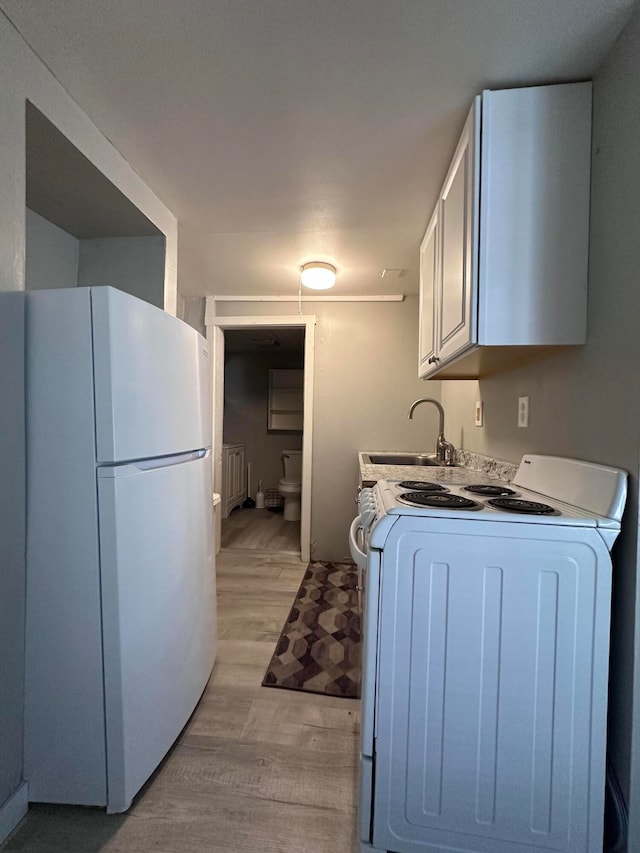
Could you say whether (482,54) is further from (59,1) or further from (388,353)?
(388,353)

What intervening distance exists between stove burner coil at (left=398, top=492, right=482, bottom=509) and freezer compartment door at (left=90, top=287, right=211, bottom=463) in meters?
0.79

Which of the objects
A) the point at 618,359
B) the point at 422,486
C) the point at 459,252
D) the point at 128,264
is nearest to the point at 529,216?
the point at 459,252

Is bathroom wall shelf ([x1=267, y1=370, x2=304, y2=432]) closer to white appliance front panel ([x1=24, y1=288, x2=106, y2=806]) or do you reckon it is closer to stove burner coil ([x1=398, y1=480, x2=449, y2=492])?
stove burner coil ([x1=398, y1=480, x2=449, y2=492])

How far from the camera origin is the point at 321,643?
1858 millimetres

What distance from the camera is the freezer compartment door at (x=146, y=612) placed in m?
0.99

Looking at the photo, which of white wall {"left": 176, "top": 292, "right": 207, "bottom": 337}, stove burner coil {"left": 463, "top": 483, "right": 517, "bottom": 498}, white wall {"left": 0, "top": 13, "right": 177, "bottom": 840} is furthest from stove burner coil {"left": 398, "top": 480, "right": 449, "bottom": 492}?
white wall {"left": 176, "top": 292, "right": 207, "bottom": 337}

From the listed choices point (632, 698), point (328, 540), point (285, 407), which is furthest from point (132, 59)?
point (285, 407)

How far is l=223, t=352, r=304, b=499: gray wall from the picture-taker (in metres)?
5.07

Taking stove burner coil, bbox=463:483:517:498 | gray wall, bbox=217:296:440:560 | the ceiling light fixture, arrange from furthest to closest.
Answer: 1. gray wall, bbox=217:296:440:560
2. the ceiling light fixture
3. stove burner coil, bbox=463:483:517:498

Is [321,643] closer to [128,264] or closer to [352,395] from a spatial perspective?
[352,395]

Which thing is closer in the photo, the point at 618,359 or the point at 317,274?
the point at 618,359

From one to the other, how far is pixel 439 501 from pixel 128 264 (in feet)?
5.96

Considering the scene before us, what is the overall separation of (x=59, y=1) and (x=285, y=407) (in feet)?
14.0

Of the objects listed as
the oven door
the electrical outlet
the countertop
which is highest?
the electrical outlet
